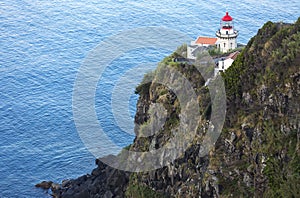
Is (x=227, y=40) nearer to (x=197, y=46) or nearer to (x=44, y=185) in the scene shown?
(x=197, y=46)

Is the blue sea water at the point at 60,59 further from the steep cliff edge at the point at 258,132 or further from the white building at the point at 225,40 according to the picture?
the steep cliff edge at the point at 258,132

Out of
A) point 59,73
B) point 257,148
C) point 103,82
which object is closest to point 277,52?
point 257,148

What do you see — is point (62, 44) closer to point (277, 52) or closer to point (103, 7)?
point (103, 7)

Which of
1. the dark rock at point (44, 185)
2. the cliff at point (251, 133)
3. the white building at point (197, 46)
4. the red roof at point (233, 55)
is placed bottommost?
the dark rock at point (44, 185)

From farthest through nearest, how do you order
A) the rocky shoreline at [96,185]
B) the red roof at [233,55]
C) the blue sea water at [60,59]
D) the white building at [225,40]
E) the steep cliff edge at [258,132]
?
the blue sea water at [60,59] → the white building at [225,40] → the rocky shoreline at [96,185] → the red roof at [233,55] → the steep cliff edge at [258,132]

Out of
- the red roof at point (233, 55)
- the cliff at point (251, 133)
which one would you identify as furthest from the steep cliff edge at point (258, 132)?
the red roof at point (233, 55)

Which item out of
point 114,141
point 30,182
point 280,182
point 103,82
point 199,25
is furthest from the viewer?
point 199,25

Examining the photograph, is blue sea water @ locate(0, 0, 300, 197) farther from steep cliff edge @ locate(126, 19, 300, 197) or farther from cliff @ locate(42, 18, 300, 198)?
steep cliff edge @ locate(126, 19, 300, 197)

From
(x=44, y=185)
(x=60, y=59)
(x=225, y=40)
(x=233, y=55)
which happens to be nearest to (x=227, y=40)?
(x=225, y=40)
